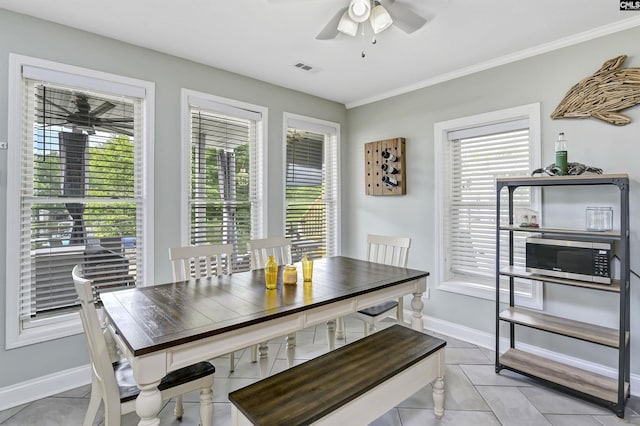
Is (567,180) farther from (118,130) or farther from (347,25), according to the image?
(118,130)

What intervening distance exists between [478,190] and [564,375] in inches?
69.3

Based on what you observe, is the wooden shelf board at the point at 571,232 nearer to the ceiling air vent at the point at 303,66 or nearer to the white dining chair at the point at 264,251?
the white dining chair at the point at 264,251

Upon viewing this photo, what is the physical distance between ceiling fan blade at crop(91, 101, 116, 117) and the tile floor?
2194mm

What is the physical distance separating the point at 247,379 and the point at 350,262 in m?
1.30

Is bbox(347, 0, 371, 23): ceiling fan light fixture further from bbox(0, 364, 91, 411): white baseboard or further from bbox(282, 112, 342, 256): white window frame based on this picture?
bbox(0, 364, 91, 411): white baseboard

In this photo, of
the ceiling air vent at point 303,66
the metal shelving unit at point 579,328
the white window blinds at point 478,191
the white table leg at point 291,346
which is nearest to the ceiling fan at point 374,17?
the ceiling air vent at point 303,66

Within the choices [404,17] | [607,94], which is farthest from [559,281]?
[404,17]

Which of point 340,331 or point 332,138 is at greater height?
point 332,138

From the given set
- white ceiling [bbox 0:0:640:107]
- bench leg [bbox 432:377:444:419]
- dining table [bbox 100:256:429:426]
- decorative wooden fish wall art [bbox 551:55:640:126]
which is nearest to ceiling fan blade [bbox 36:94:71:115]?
white ceiling [bbox 0:0:640:107]

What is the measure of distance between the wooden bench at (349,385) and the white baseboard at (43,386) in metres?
1.81

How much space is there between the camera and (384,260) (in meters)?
3.21

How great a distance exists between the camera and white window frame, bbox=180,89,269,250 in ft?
10.3

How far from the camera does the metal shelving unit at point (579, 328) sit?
218 centimetres

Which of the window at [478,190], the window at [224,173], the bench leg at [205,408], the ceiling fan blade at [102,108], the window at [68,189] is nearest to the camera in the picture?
the bench leg at [205,408]
